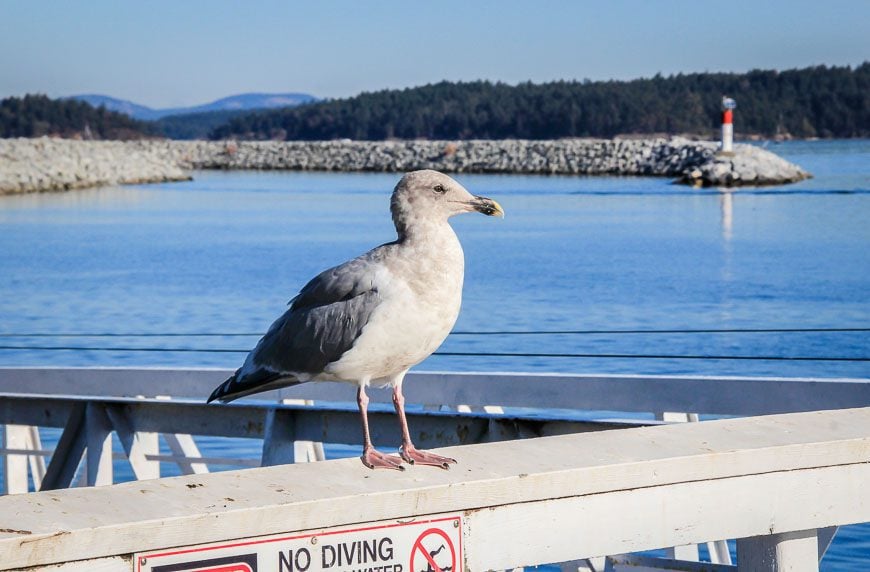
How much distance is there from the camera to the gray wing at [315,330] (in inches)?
111

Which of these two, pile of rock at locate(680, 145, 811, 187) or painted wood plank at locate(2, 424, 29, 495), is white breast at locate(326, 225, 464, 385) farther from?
pile of rock at locate(680, 145, 811, 187)

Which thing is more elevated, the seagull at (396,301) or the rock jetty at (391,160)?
the seagull at (396,301)

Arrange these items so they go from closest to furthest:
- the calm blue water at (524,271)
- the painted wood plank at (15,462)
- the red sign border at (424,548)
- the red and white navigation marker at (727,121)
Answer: the red sign border at (424,548), the painted wood plank at (15,462), the calm blue water at (524,271), the red and white navigation marker at (727,121)

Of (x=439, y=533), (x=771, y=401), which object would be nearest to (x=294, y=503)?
(x=439, y=533)

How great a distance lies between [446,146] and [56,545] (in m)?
69.0

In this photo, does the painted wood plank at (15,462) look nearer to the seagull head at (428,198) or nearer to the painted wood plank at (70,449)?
the painted wood plank at (70,449)

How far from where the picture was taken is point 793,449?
91.4 inches

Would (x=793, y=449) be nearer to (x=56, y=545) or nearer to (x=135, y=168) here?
(x=56, y=545)

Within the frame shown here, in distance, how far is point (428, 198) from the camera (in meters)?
2.78

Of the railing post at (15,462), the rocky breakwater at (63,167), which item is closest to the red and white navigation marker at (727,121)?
the rocky breakwater at (63,167)

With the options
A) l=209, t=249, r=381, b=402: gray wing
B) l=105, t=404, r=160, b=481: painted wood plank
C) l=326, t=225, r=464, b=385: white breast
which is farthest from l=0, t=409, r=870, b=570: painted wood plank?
l=105, t=404, r=160, b=481: painted wood plank

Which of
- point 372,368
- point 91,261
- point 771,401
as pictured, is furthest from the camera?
point 91,261

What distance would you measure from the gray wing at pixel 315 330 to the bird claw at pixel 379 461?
0.35 meters

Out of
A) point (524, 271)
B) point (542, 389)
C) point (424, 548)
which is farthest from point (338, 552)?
point (524, 271)
